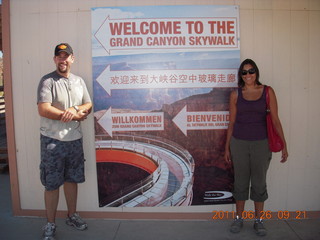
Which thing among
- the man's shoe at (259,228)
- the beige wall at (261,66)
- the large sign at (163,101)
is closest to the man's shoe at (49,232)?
the beige wall at (261,66)

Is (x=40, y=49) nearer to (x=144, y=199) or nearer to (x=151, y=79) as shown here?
(x=151, y=79)

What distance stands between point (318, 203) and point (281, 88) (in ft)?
4.78

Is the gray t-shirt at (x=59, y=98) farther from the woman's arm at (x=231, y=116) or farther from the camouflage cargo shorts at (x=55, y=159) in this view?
the woman's arm at (x=231, y=116)

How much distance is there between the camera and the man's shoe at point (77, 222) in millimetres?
3197

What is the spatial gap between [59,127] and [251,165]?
200 centimetres

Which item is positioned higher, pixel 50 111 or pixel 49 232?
pixel 50 111

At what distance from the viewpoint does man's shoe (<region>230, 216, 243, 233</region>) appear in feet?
10.2

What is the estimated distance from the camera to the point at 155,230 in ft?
10.5

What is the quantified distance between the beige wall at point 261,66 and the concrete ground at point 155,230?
18 centimetres

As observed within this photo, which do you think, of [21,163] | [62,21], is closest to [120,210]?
[21,163]

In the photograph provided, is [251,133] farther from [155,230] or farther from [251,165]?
[155,230]

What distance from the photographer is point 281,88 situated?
3346mm

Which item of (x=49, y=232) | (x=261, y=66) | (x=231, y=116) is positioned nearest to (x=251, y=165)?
(x=231, y=116)

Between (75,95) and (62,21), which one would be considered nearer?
(75,95)
